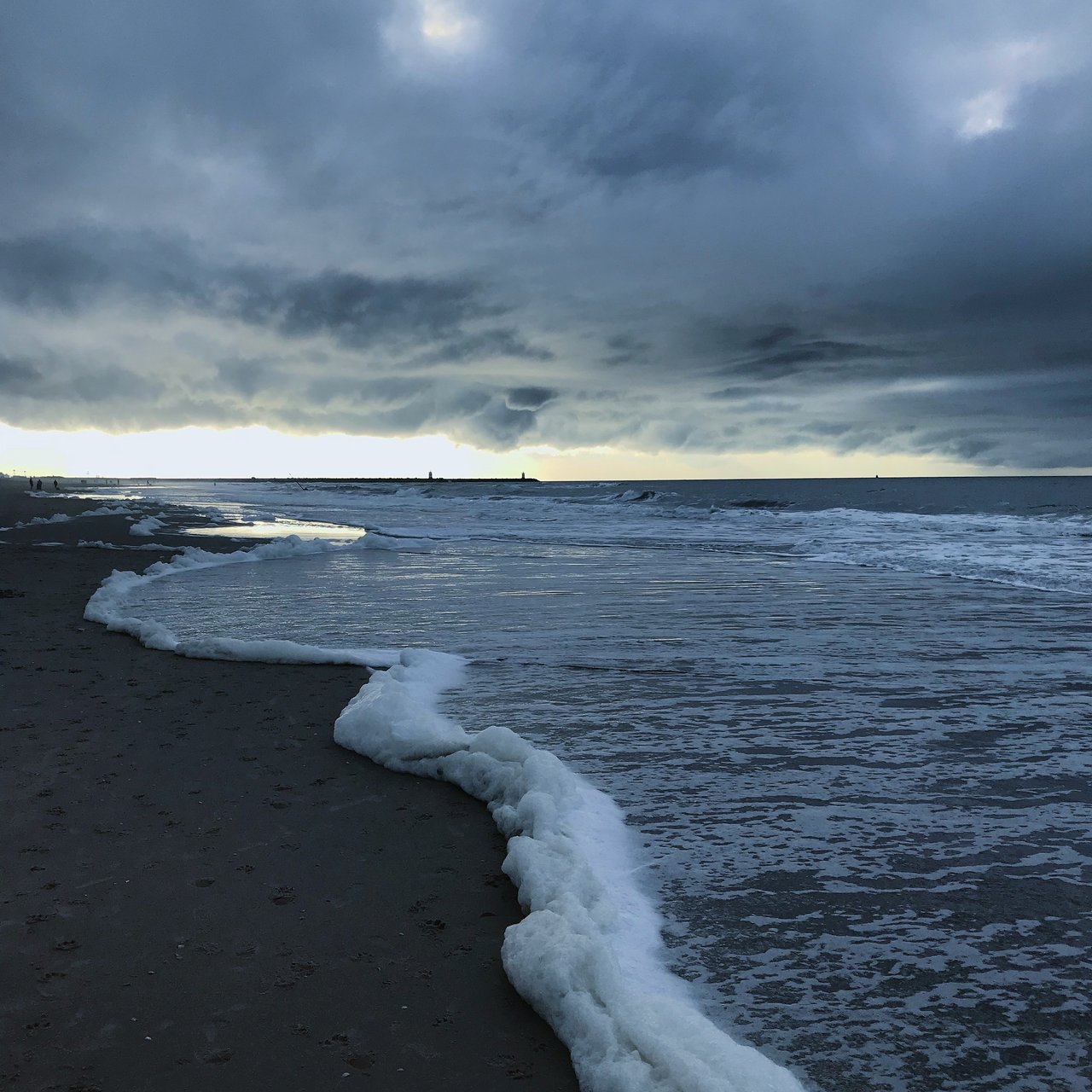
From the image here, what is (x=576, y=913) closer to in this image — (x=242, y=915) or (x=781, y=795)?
(x=242, y=915)

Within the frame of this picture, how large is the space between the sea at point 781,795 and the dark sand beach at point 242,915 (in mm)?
283

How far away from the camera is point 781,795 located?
4594mm

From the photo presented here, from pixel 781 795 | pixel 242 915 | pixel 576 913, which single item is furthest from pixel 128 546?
pixel 576 913

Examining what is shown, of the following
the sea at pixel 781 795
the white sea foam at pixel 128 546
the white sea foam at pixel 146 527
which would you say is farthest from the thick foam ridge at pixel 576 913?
the white sea foam at pixel 146 527

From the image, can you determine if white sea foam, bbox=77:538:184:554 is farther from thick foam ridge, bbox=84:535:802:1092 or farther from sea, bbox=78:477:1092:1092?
thick foam ridge, bbox=84:535:802:1092

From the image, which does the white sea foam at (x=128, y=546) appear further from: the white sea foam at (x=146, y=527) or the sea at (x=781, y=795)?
the sea at (x=781, y=795)

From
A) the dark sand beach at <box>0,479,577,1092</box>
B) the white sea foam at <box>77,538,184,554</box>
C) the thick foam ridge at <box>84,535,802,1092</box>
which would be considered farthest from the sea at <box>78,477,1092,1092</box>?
the white sea foam at <box>77,538,184,554</box>

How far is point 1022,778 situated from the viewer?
481 centimetres

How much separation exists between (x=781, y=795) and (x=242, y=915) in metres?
2.88

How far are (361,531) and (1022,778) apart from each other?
27.4 metres

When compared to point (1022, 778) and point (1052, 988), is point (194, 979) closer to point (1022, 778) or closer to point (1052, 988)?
point (1052, 988)

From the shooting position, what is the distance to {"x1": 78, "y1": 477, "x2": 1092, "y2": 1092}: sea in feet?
8.90

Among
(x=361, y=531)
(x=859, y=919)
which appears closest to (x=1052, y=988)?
(x=859, y=919)

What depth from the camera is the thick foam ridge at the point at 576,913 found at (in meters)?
2.51
